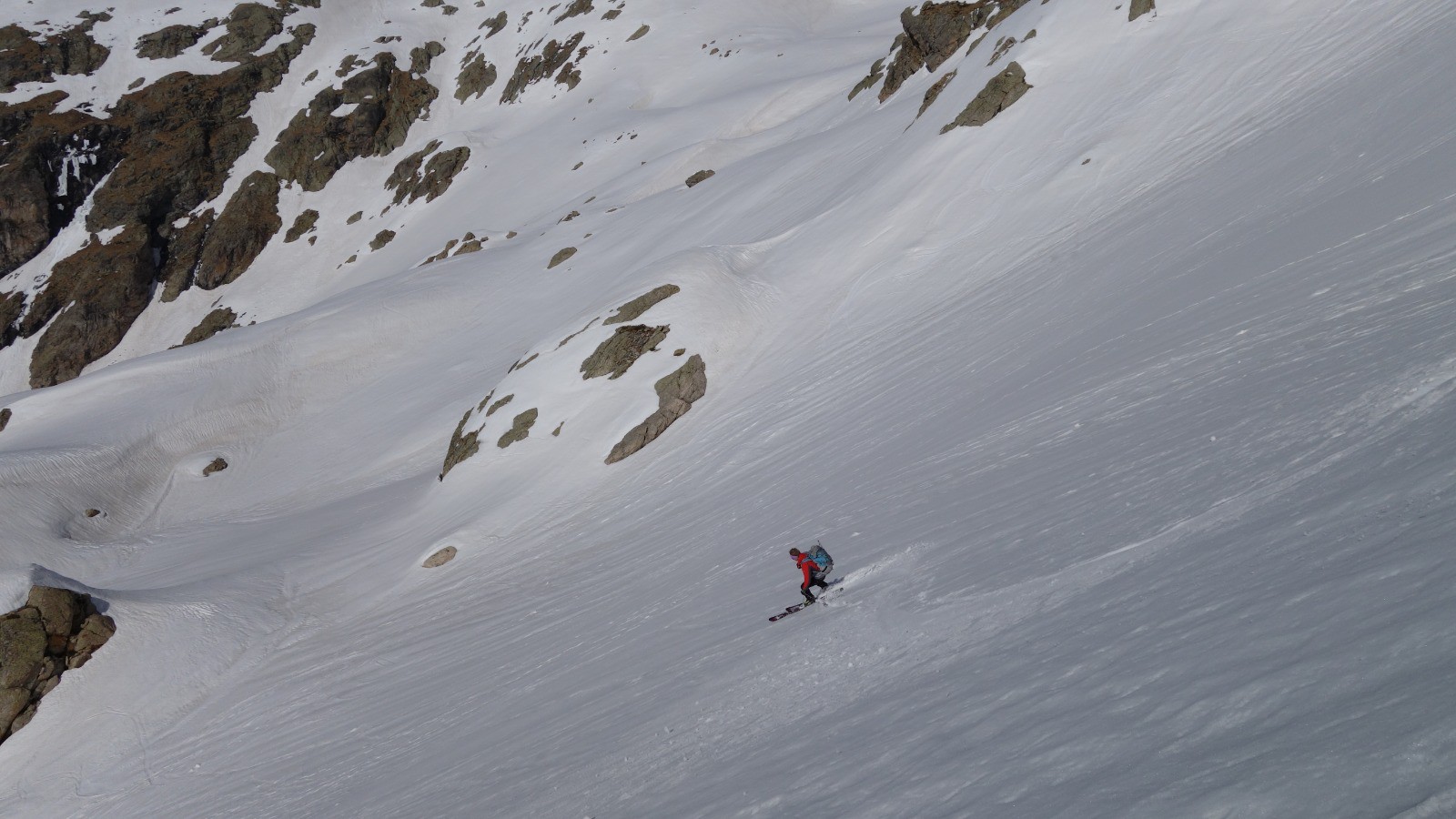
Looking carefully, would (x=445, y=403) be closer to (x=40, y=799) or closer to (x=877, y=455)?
(x=40, y=799)

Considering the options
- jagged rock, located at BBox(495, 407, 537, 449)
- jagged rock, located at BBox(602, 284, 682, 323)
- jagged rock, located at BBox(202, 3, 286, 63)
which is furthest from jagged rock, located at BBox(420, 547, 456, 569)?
jagged rock, located at BBox(202, 3, 286, 63)

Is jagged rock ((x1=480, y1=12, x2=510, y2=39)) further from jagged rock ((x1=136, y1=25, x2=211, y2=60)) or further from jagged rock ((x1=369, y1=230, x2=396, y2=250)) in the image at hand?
jagged rock ((x1=369, y1=230, x2=396, y2=250))

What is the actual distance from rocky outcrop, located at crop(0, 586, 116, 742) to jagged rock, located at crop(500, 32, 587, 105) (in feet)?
212

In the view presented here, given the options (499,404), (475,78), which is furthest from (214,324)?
(499,404)

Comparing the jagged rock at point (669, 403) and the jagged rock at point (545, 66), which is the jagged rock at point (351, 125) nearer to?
the jagged rock at point (545, 66)

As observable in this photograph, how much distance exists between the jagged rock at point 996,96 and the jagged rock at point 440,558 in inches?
702

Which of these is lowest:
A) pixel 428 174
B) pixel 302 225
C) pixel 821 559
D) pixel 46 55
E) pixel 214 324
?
pixel 214 324

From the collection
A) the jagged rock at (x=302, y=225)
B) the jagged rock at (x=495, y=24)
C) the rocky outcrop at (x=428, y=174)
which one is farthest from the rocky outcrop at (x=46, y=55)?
the rocky outcrop at (x=428, y=174)

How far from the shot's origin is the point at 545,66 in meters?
81.6

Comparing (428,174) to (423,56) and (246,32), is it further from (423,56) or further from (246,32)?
(246,32)

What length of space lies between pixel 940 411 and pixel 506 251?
1536 inches

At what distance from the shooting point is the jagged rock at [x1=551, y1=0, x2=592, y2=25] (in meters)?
85.1

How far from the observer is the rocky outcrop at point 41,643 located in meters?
19.9

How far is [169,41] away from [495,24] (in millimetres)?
33804
